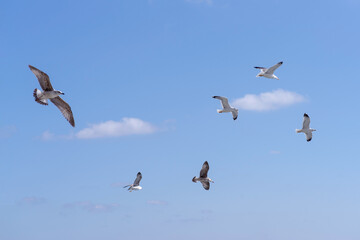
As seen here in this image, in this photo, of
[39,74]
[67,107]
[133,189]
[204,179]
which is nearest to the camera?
[39,74]

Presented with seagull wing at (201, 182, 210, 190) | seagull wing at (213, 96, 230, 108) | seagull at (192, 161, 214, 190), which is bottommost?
seagull wing at (201, 182, 210, 190)

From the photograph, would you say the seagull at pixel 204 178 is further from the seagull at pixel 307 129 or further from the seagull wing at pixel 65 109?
the seagull wing at pixel 65 109

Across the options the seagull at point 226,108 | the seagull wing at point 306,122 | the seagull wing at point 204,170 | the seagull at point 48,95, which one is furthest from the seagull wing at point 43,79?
the seagull wing at point 306,122

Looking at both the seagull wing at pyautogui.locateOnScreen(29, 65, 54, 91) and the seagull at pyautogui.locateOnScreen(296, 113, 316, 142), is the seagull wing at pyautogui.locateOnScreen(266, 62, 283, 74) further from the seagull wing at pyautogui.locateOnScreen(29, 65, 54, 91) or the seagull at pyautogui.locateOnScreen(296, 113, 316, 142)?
the seagull wing at pyautogui.locateOnScreen(29, 65, 54, 91)

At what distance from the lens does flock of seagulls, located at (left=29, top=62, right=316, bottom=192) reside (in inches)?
1422

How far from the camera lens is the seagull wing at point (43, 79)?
113 ft

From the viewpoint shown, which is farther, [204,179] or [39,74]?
[204,179]

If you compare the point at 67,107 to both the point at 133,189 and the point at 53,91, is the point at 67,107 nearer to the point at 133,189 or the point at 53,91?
the point at 53,91

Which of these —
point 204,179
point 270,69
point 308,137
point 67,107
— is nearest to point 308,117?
point 308,137

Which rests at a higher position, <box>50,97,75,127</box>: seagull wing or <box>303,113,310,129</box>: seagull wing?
<box>303,113,310,129</box>: seagull wing

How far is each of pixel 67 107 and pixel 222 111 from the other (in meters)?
20.9

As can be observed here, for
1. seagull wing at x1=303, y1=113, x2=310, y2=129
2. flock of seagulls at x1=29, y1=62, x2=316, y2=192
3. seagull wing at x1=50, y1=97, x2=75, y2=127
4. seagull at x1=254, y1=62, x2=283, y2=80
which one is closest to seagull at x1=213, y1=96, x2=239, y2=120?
flock of seagulls at x1=29, y1=62, x2=316, y2=192

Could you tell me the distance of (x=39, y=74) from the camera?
115 ft

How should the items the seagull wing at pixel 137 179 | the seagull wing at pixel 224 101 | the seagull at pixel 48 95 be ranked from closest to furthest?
the seagull at pixel 48 95, the seagull wing at pixel 224 101, the seagull wing at pixel 137 179
